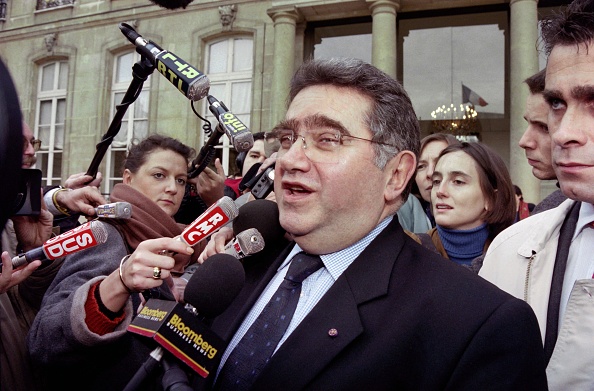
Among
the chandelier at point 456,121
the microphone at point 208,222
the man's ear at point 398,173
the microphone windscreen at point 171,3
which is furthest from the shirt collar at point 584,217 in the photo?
the chandelier at point 456,121

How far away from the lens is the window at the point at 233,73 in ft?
38.1

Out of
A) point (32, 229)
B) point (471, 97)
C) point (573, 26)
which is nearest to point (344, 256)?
point (573, 26)

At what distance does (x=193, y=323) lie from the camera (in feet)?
4.00

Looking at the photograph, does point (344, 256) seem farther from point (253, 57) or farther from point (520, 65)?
point (253, 57)

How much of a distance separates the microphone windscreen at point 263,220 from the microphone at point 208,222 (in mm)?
286

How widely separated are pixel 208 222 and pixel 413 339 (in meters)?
0.71

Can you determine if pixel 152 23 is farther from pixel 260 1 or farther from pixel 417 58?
pixel 417 58

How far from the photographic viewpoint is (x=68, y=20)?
13.1m

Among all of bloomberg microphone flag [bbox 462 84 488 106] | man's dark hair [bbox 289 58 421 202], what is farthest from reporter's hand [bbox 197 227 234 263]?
bloomberg microphone flag [bbox 462 84 488 106]

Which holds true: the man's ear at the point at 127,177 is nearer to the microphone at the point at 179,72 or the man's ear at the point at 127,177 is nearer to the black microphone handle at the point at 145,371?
the microphone at the point at 179,72

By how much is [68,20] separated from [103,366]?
525 inches

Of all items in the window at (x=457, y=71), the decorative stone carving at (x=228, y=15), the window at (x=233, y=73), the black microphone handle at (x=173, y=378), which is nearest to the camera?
the black microphone handle at (x=173, y=378)

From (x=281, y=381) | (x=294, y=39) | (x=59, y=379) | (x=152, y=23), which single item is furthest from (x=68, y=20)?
(x=281, y=381)

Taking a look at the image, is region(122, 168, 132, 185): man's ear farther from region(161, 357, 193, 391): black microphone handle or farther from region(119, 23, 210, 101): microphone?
region(161, 357, 193, 391): black microphone handle
